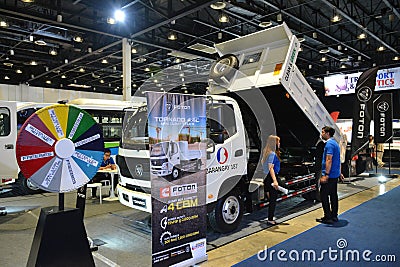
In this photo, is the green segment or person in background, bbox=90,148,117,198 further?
person in background, bbox=90,148,117,198

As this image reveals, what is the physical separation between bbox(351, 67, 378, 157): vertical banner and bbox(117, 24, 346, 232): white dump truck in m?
2.18

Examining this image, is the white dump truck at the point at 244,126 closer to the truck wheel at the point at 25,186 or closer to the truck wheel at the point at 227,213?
the truck wheel at the point at 227,213

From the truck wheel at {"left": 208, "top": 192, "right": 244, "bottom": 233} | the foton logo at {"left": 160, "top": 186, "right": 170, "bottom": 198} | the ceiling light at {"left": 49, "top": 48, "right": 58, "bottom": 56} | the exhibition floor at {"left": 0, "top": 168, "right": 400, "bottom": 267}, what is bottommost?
the exhibition floor at {"left": 0, "top": 168, "right": 400, "bottom": 267}

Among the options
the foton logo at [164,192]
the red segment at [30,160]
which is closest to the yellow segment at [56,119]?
the red segment at [30,160]

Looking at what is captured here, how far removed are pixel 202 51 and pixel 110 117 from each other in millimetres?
5105

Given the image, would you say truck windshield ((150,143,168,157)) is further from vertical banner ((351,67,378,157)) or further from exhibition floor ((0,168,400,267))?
vertical banner ((351,67,378,157))

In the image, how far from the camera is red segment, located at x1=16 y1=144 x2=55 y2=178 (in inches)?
86.0

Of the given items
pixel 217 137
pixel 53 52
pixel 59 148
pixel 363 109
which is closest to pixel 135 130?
pixel 217 137

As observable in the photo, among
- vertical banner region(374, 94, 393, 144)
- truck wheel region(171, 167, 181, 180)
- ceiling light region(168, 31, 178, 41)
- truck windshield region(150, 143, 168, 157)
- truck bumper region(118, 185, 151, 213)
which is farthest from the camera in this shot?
ceiling light region(168, 31, 178, 41)

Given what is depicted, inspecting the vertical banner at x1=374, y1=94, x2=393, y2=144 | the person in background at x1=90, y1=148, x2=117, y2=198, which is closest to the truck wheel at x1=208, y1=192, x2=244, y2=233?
the person in background at x1=90, y1=148, x2=117, y2=198

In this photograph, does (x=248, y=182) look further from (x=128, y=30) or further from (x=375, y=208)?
(x=128, y=30)

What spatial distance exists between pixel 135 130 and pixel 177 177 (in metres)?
1.71

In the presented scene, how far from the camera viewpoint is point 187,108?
10.7ft

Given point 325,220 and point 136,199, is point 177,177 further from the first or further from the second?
point 325,220
